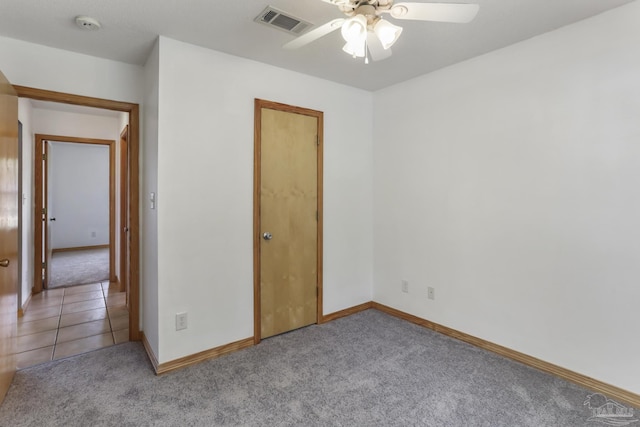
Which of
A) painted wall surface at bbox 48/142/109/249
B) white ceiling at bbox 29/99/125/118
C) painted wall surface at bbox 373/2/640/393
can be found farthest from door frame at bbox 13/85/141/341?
painted wall surface at bbox 48/142/109/249

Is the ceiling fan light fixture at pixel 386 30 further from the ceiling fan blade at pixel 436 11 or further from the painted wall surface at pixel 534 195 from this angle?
the painted wall surface at pixel 534 195

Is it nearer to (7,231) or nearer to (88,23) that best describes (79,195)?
(7,231)

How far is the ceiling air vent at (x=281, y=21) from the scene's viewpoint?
200 cm

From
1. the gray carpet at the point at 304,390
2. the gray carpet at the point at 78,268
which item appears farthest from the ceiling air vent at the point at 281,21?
the gray carpet at the point at 78,268

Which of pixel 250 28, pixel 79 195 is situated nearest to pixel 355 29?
pixel 250 28

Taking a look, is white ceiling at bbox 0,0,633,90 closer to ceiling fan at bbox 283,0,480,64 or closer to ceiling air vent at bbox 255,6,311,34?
ceiling air vent at bbox 255,6,311,34

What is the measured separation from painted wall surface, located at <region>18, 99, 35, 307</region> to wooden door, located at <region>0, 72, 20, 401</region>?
1474 millimetres

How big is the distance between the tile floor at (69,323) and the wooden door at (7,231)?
0.41 m

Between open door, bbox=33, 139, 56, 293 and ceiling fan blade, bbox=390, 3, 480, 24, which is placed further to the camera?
open door, bbox=33, 139, 56, 293

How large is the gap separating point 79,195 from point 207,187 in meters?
6.69

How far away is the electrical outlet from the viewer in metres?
2.43

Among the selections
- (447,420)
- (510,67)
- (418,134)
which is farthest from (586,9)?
(447,420)

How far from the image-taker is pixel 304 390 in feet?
7.03

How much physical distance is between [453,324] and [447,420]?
1187mm
